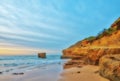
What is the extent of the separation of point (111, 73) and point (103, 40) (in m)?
27.4

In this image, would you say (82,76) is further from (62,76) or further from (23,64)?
(23,64)

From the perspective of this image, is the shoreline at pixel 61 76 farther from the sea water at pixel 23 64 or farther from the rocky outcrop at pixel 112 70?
the sea water at pixel 23 64

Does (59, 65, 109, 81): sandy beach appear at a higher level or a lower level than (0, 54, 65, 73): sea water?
lower

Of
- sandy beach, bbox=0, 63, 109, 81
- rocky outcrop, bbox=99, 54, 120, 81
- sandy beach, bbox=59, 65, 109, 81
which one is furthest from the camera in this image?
sandy beach, bbox=0, 63, 109, 81

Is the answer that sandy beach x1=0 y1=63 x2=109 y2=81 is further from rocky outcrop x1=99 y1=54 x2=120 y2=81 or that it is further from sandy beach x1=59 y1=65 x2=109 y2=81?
rocky outcrop x1=99 y1=54 x2=120 y2=81

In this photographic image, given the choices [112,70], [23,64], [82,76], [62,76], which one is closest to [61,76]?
[62,76]

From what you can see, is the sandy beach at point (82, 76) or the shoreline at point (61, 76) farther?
the shoreline at point (61, 76)

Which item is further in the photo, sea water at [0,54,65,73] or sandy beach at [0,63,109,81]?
sea water at [0,54,65,73]

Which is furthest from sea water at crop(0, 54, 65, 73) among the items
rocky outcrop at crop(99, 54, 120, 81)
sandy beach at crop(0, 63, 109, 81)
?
rocky outcrop at crop(99, 54, 120, 81)

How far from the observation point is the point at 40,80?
14.3 metres

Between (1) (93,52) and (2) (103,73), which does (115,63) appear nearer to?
(2) (103,73)

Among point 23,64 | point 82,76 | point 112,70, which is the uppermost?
point 23,64

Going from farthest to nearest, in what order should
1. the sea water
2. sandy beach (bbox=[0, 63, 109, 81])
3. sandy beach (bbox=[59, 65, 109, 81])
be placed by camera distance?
the sea water, sandy beach (bbox=[0, 63, 109, 81]), sandy beach (bbox=[59, 65, 109, 81])

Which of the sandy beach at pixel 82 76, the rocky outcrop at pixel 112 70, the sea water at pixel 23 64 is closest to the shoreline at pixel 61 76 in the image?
the sandy beach at pixel 82 76
